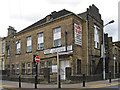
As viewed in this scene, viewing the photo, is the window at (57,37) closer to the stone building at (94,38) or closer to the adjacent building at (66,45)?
the adjacent building at (66,45)

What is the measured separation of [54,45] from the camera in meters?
22.5

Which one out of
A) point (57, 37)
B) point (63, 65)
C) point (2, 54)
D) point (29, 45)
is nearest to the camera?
point (63, 65)

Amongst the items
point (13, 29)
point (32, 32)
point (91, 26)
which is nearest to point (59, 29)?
point (91, 26)

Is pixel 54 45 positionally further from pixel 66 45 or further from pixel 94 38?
pixel 94 38

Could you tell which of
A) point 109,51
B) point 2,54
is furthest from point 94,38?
point 2,54

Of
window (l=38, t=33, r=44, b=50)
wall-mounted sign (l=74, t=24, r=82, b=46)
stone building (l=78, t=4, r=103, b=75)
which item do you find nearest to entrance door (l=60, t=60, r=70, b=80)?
wall-mounted sign (l=74, t=24, r=82, b=46)

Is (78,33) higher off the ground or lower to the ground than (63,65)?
higher

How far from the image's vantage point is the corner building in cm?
2021

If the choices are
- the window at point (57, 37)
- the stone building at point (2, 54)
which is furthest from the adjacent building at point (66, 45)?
the stone building at point (2, 54)

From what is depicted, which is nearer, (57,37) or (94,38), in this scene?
(57,37)

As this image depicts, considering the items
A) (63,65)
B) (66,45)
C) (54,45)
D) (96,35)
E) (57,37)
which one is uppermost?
(96,35)

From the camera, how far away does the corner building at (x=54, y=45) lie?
20211 millimetres

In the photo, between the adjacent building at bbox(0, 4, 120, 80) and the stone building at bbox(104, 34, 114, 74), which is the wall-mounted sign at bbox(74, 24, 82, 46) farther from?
the stone building at bbox(104, 34, 114, 74)

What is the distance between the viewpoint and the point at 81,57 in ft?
71.2
